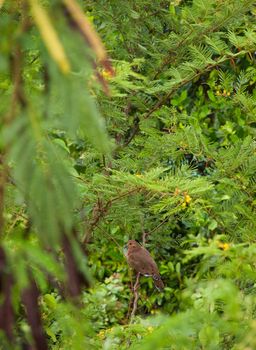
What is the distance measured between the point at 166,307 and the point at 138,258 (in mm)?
1840

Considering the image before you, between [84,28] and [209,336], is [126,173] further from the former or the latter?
[84,28]

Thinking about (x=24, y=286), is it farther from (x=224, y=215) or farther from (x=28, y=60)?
(x=224, y=215)

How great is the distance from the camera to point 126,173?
3162mm

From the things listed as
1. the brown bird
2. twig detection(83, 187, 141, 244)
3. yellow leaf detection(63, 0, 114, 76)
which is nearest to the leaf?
yellow leaf detection(63, 0, 114, 76)

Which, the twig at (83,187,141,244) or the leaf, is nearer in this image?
the leaf

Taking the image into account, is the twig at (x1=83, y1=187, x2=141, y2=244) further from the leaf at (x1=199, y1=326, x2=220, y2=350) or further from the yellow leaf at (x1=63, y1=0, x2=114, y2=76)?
the yellow leaf at (x1=63, y1=0, x2=114, y2=76)

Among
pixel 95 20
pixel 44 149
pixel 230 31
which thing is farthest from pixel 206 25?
pixel 44 149

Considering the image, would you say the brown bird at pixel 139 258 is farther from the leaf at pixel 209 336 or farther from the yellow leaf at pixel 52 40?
the yellow leaf at pixel 52 40

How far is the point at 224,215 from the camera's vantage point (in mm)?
3582

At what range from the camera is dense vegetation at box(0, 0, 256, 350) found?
1299 mm

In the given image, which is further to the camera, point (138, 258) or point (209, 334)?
point (138, 258)

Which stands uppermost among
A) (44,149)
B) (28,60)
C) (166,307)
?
(28,60)

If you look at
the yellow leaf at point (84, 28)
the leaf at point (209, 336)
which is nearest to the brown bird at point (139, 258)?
the leaf at point (209, 336)

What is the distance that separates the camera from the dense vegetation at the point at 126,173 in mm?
1299
